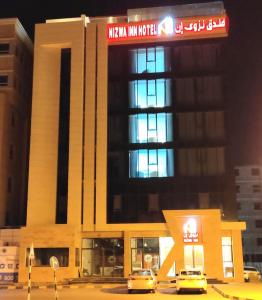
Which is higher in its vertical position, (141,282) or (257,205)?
(257,205)

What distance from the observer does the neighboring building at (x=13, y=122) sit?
54.6 metres

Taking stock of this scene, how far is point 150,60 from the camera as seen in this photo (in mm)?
52219

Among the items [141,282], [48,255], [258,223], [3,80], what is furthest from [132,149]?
[258,223]

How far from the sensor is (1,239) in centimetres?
4934

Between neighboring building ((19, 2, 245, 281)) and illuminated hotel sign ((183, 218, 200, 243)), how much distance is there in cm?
9

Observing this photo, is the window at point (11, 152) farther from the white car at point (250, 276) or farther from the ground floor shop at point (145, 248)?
the white car at point (250, 276)

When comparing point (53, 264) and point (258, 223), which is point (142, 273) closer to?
point (53, 264)

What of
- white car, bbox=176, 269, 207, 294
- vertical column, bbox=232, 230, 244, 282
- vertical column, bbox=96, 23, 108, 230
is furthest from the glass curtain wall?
white car, bbox=176, 269, 207, 294

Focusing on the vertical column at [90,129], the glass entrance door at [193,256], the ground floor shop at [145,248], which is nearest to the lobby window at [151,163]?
the vertical column at [90,129]

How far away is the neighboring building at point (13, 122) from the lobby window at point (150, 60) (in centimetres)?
1497

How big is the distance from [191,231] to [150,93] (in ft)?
49.0

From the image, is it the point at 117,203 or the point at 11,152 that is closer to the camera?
the point at 117,203

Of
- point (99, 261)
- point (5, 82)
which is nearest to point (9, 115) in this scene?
point (5, 82)

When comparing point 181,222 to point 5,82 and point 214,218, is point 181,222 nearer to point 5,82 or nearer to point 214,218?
Answer: point 214,218
